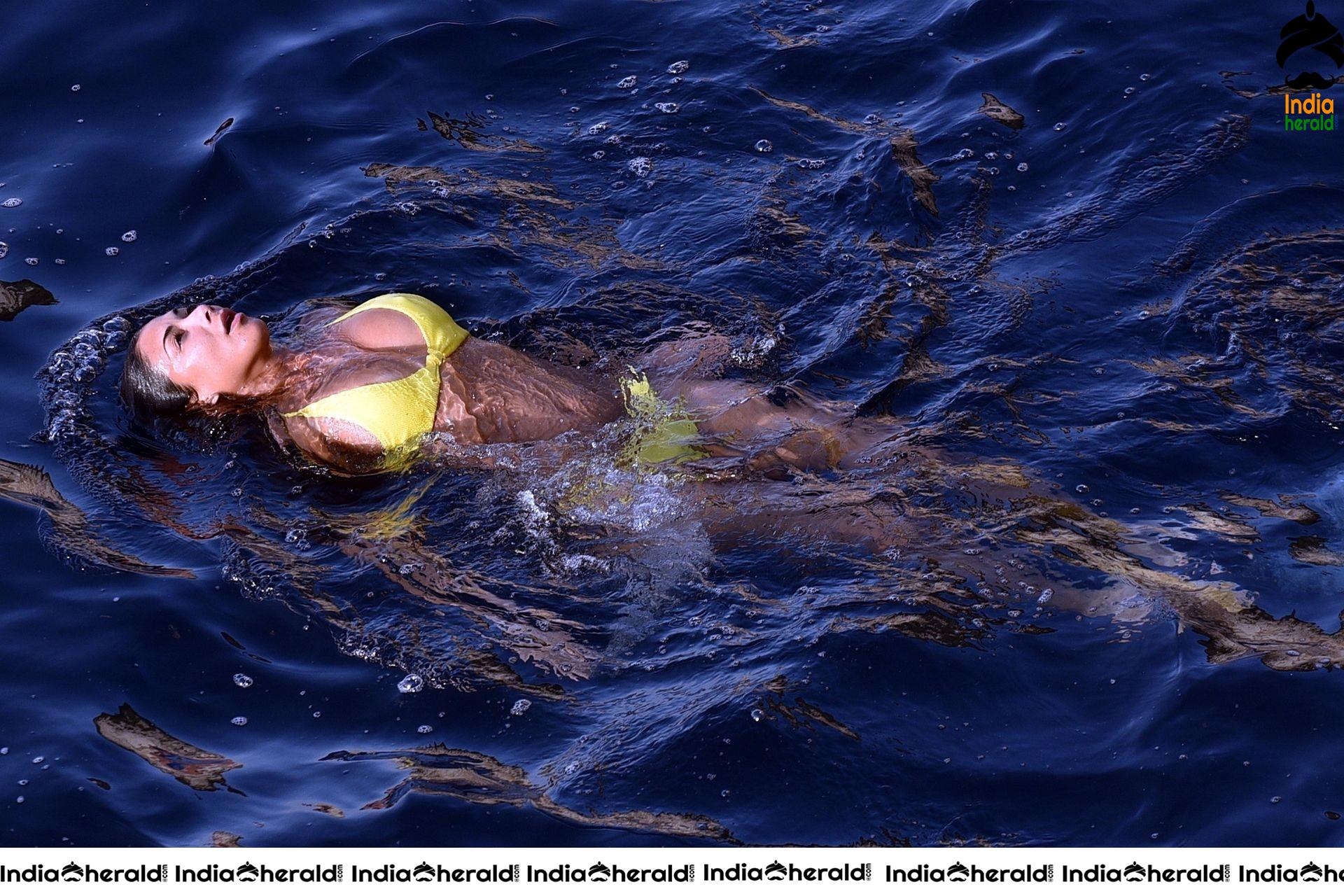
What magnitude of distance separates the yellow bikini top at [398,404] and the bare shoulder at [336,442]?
2 centimetres

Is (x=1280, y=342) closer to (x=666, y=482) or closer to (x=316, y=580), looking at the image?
(x=666, y=482)

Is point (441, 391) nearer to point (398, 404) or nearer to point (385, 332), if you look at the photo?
point (398, 404)

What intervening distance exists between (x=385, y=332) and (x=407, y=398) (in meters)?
0.38

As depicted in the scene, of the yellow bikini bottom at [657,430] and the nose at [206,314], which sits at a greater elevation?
the nose at [206,314]

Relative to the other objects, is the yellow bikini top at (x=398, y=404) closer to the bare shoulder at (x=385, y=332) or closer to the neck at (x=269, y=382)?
the bare shoulder at (x=385, y=332)

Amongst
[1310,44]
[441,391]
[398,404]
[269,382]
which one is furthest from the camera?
[1310,44]

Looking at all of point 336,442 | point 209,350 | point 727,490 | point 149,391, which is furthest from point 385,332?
point 727,490

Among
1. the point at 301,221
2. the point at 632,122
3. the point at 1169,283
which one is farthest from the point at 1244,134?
the point at 301,221

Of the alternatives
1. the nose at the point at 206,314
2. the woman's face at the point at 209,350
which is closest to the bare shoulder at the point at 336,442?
the woman's face at the point at 209,350

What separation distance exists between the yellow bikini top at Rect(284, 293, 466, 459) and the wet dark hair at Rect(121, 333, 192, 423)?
2.00 feet

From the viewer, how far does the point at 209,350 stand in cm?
533

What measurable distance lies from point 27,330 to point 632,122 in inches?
148

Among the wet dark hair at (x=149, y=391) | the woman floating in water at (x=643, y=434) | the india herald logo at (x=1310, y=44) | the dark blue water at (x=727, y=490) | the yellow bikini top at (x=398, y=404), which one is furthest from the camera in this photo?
the india herald logo at (x=1310, y=44)

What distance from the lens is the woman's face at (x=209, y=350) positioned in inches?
210
